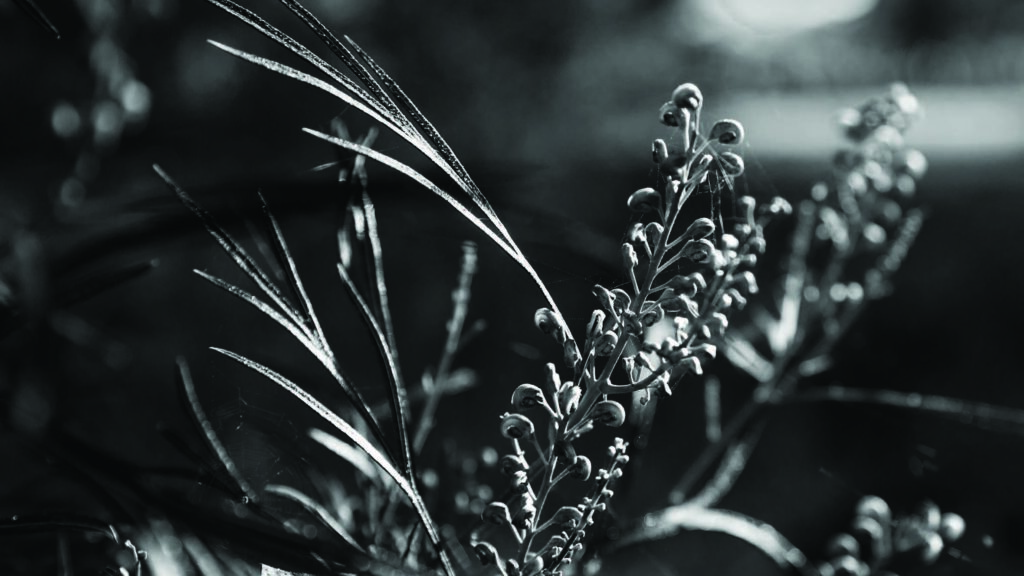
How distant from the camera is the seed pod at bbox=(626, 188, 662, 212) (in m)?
0.27

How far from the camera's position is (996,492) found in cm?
142

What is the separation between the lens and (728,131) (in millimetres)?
Answer: 264

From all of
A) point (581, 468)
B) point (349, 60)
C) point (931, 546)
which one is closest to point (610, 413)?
point (581, 468)

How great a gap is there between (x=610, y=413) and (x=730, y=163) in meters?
0.09

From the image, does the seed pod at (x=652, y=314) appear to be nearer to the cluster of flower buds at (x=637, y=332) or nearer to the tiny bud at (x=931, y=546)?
the cluster of flower buds at (x=637, y=332)

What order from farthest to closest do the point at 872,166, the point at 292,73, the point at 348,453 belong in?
the point at 872,166, the point at 348,453, the point at 292,73

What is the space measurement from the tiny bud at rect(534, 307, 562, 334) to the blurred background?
0.08ft

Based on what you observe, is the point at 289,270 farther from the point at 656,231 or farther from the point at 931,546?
the point at 931,546

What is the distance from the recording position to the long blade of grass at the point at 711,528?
1.25 feet

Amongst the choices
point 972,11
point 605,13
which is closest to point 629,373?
point 605,13

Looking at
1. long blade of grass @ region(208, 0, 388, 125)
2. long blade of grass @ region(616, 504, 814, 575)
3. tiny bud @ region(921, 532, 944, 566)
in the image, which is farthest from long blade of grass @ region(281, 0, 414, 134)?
tiny bud @ region(921, 532, 944, 566)

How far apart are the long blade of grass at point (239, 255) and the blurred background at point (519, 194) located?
0.07 feet

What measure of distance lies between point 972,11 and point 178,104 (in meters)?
2.33

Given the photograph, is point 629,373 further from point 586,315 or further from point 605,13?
point 605,13
